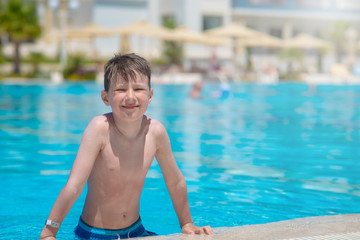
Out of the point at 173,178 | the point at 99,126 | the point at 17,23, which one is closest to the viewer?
the point at 99,126

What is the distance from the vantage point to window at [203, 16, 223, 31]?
1761 inches

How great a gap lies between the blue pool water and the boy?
2.85 ft

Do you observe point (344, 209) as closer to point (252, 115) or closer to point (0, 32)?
point (252, 115)

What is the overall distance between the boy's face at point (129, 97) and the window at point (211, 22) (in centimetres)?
4230

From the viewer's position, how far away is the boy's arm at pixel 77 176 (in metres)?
2.91

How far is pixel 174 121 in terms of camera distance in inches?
481

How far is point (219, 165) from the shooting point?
23.8 feet

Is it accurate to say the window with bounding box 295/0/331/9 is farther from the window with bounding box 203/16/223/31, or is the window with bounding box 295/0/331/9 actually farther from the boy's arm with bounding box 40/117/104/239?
the boy's arm with bounding box 40/117/104/239

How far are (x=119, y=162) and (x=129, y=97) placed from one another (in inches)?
15.0

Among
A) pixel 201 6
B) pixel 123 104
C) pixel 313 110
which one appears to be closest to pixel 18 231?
pixel 123 104

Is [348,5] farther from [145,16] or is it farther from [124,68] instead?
[124,68]

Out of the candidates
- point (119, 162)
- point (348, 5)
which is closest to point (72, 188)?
point (119, 162)

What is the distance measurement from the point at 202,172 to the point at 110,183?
12.2 ft

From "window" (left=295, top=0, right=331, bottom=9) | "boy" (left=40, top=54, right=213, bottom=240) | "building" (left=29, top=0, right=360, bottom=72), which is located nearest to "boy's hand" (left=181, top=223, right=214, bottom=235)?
"boy" (left=40, top=54, right=213, bottom=240)
